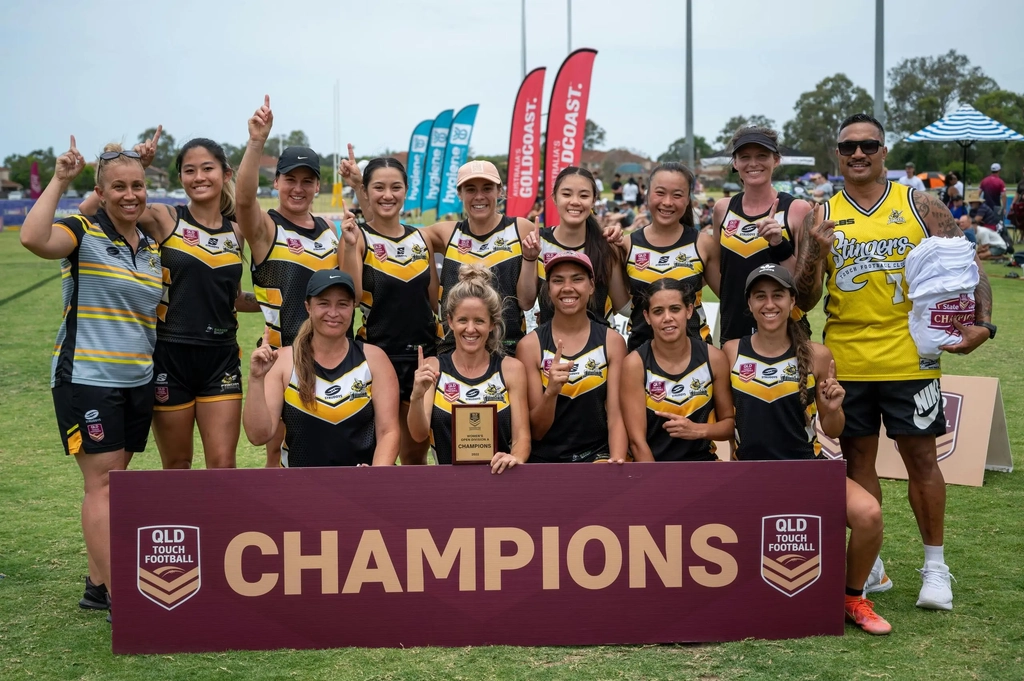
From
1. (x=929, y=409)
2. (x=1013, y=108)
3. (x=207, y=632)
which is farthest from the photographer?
(x=1013, y=108)

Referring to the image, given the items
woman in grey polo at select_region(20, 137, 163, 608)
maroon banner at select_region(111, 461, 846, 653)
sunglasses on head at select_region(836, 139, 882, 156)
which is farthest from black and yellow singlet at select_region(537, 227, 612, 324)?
woman in grey polo at select_region(20, 137, 163, 608)

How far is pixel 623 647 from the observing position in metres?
3.97

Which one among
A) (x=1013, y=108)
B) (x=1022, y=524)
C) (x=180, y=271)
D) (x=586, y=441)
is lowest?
(x=1022, y=524)

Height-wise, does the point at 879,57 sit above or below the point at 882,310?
above

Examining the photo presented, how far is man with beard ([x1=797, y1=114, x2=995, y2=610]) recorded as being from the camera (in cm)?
443

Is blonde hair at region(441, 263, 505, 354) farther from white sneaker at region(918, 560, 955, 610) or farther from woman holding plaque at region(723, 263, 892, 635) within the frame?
white sneaker at region(918, 560, 955, 610)

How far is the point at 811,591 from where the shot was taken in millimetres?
4004

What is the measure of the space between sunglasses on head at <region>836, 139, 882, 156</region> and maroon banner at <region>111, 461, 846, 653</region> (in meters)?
1.51

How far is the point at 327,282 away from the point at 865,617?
274 cm

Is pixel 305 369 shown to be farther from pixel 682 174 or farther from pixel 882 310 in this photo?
pixel 882 310

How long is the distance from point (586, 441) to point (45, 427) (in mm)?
5767

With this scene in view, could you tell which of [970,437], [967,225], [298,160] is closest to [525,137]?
[967,225]

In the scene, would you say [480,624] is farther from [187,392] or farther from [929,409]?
[929,409]

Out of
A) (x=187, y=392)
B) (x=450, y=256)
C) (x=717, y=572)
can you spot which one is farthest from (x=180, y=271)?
(x=717, y=572)
